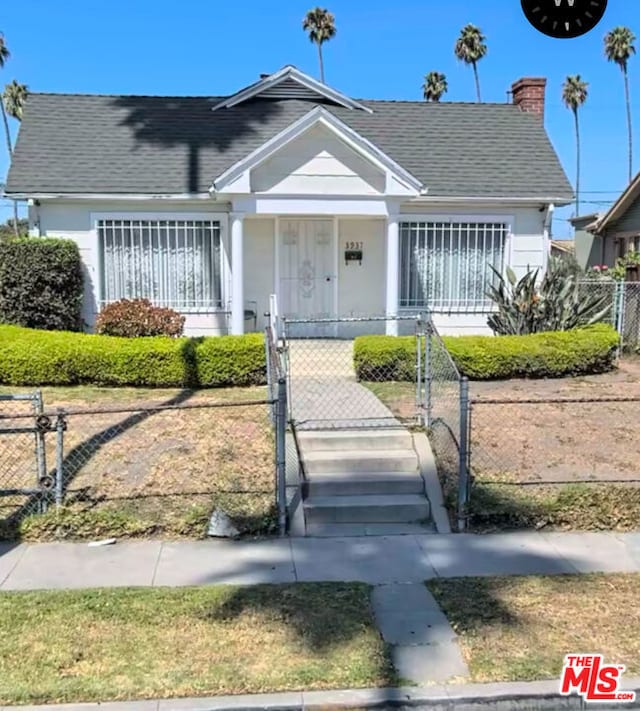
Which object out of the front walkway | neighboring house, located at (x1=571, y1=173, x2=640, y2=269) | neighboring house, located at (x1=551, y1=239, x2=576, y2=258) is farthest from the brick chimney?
the front walkway

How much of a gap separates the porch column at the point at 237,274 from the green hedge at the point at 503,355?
3091mm

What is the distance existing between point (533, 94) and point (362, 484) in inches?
512

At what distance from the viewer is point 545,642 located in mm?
4418

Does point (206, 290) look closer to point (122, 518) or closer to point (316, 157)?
point (316, 157)

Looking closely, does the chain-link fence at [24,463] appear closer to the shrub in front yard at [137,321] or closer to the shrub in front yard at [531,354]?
the shrub in front yard at [137,321]

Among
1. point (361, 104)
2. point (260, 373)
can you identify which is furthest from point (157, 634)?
point (361, 104)

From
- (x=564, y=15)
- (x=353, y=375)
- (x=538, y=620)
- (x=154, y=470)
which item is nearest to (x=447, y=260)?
(x=353, y=375)

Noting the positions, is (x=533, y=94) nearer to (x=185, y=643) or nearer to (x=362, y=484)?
(x=362, y=484)

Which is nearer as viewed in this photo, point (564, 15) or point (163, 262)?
point (564, 15)

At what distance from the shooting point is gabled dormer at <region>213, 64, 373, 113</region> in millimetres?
15953

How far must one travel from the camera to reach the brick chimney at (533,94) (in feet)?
55.2

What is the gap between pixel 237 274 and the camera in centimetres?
1328

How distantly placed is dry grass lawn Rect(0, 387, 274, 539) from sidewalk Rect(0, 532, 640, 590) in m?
0.24

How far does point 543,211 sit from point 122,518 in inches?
446
